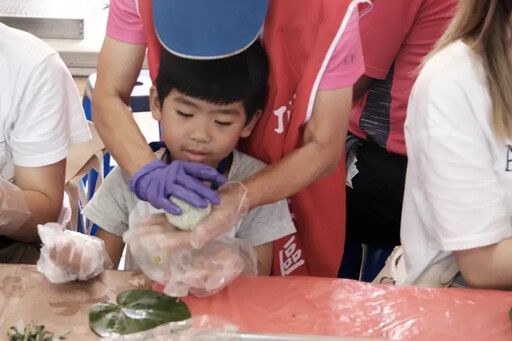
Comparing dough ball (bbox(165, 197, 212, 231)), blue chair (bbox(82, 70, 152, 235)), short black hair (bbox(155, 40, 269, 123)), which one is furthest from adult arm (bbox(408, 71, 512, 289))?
blue chair (bbox(82, 70, 152, 235))

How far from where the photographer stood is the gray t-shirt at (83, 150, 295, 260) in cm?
145

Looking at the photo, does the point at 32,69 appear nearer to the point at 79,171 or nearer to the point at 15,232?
the point at 15,232

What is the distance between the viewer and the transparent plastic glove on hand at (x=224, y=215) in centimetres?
117

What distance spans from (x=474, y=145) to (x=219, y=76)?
479 millimetres

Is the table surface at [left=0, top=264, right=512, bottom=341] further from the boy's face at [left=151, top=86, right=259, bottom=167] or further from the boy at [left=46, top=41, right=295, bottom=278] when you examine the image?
the boy's face at [left=151, top=86, right=259, bottom=167]

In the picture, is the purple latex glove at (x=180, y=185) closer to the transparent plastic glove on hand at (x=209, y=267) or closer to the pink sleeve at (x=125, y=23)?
the transparent plastic glove on hand at (x=209, y=267)

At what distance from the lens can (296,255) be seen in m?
1.58

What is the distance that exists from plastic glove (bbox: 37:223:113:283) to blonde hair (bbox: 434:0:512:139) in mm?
751

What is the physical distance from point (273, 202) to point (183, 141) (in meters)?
0.22

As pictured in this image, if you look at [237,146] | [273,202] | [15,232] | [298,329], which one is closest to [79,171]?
[15,232]

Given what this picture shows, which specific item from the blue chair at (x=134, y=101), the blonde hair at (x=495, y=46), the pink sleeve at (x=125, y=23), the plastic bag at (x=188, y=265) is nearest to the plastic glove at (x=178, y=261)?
the plastic bag at (x=188, y=265)

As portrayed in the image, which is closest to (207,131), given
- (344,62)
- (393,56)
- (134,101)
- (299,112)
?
(299,112)

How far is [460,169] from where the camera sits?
127 cm

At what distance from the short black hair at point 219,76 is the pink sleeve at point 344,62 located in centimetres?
12
